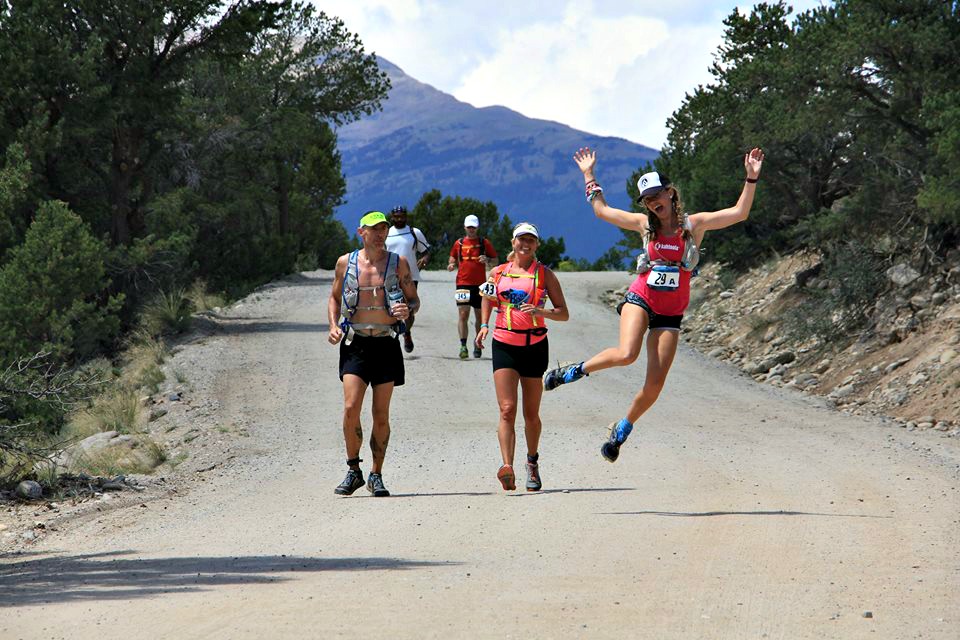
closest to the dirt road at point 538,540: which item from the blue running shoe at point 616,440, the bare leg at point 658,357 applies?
the blue running shoe at point 616,440

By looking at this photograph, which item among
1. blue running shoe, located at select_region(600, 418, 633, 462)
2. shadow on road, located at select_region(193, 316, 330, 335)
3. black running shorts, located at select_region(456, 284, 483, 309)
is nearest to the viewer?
blue running shoe, located at select_region(600, 418, 633, 462)

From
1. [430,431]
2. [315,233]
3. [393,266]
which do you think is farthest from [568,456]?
[315,233]

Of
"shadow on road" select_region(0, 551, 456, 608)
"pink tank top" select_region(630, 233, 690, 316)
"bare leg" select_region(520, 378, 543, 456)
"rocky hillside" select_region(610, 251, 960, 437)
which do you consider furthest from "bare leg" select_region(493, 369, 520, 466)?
"rocky hillside" select_region(610, 251, 960, 437)

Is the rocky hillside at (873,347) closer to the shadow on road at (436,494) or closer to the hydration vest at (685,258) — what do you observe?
the shadow on road at (436,494)

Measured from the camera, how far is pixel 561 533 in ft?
28.0

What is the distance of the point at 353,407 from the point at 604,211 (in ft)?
8.31

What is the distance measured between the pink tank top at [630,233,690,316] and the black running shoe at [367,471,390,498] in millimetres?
2783

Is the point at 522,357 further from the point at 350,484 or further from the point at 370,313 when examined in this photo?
the point at 350,484

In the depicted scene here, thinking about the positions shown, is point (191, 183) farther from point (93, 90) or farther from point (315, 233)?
point (315, 233)

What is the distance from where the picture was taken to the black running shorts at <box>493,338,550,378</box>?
10148mm

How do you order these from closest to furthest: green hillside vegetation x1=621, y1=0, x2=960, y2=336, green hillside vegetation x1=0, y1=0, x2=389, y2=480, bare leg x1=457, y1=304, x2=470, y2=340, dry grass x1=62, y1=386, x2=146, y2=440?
dry grass x1=62, y1=386, x2=146, y2=440
bare leg x1=457, y1=304, x2=470, y2=340
green hillside vegetation x1=621, y1=0, x2=960, y2=336
green hillside vegetation x1=0, y1=0, x2=389, y2=480

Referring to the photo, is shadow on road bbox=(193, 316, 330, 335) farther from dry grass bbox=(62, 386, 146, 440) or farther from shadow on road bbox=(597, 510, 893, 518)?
shadow on road bbox=(597, 510, 893, 518)

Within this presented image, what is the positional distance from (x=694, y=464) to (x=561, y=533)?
4352mm

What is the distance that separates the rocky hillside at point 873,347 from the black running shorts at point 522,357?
7.55 m
